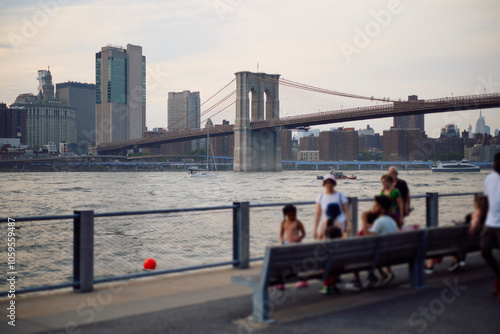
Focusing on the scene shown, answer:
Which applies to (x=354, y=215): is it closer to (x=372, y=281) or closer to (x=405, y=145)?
(x=372, y=281)

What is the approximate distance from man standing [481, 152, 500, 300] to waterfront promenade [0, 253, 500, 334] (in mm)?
555

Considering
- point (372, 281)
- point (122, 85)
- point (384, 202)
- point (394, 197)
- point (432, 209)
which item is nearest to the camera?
point (372, 281)

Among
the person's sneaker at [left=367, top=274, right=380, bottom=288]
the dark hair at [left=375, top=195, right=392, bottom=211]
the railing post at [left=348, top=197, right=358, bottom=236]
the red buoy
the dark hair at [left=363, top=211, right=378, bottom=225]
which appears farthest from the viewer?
the red buoy

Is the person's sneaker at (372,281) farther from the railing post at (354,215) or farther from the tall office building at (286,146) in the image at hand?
the tall office building at (286,146)

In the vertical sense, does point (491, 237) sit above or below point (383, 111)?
below

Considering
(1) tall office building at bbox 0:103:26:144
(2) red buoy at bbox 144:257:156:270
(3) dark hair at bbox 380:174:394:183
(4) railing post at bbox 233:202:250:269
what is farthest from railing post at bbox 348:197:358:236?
(1) tall office building at bbox 0:103:26:144

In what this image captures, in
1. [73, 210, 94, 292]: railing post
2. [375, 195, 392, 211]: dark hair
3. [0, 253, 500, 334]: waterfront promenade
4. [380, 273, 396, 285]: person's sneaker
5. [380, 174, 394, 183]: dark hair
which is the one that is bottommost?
[0, 253, 500, 334]: waterfront promenade

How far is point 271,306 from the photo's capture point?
18.5ft

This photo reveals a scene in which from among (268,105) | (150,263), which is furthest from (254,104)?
(150,263)

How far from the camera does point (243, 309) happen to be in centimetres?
548

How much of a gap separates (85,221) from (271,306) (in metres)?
2.48

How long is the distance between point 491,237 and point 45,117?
202 metres

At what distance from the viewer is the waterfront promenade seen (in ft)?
16.0

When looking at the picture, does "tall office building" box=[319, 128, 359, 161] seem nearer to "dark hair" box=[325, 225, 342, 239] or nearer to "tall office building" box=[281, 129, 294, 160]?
"tall office building" box=[281, 129, 294, 160]
